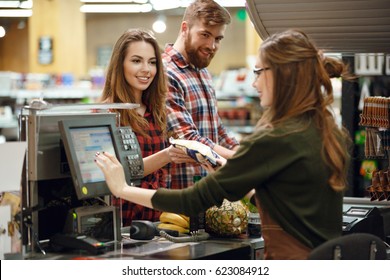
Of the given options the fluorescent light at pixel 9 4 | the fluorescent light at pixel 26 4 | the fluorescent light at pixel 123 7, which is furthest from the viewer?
the fluorescent light at pixel 123 7

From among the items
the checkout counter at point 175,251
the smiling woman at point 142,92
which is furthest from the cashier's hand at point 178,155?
the smiling woman at point 142,92

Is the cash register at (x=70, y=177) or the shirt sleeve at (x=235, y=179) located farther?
the cash register at (x=70, y=177)

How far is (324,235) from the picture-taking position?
7.97 feet

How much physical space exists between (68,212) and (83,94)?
1006 centimetres

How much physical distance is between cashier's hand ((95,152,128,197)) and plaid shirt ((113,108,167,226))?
2.82 ft

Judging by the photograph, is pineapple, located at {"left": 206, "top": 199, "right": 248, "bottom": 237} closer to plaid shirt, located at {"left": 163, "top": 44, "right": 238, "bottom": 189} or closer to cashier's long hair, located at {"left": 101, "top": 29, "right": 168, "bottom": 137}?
cashier's long hair, located at {"left": 101, "top": 29, "right": 168, "bottom": 137}

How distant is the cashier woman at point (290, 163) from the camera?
2371 mm

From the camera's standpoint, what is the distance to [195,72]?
4172mm

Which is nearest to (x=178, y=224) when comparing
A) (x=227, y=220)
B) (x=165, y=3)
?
(x=227, y=220)

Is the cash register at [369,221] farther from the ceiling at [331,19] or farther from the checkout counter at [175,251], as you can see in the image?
the ceiling at [331,19]

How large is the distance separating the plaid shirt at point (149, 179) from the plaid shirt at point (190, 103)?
251mm

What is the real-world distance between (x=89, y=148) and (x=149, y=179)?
3.09ft

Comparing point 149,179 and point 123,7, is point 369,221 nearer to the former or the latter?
point 149,179
